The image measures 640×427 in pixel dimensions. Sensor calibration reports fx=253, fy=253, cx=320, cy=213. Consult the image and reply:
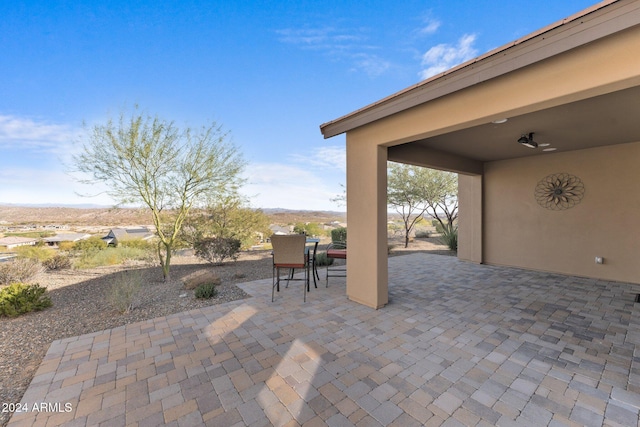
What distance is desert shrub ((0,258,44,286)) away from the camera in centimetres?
524

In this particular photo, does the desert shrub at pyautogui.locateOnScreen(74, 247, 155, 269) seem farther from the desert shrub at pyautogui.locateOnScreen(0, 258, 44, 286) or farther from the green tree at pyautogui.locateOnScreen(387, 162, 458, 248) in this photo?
the green tree at pyautogui.locateOnScreen(387, 162, 458, 248)

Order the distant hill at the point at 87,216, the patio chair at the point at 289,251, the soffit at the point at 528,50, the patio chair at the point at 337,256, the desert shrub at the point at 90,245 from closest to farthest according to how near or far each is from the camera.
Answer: the soffit at the point at 528,50 < the patio chair at the point at 289,251 < the patio chair at the point at 337,256 < the distant hill at the point at 87,216 < the desert shrub at the point at 90,245

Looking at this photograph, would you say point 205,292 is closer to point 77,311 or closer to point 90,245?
point 77,311

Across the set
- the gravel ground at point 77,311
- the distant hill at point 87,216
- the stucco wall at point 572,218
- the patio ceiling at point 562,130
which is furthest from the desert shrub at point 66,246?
the stucco wall at point 572,218

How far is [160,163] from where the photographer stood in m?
5.55

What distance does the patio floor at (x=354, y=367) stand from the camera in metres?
1.81

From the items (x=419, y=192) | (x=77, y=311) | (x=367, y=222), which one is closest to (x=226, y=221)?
(x=77, y=311)

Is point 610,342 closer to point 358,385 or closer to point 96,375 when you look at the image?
point 358,385

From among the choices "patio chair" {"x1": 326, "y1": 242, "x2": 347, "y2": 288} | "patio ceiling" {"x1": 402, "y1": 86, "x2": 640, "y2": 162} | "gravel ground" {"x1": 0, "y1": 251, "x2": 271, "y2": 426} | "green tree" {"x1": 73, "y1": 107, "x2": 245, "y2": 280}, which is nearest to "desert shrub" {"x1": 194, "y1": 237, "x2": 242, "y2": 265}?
"gravel ground" {"x1": 0, "y1": 251, "x2": 271, "y2": 426}

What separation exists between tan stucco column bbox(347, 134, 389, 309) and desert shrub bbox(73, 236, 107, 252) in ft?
27.5

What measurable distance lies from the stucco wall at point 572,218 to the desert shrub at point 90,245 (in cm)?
1177

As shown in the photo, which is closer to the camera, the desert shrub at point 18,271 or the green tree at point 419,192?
the desert shrub at point 18,271

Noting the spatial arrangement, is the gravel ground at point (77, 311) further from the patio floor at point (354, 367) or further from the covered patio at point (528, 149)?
the covered patio at point (528, 149)

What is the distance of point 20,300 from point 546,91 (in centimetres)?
692
